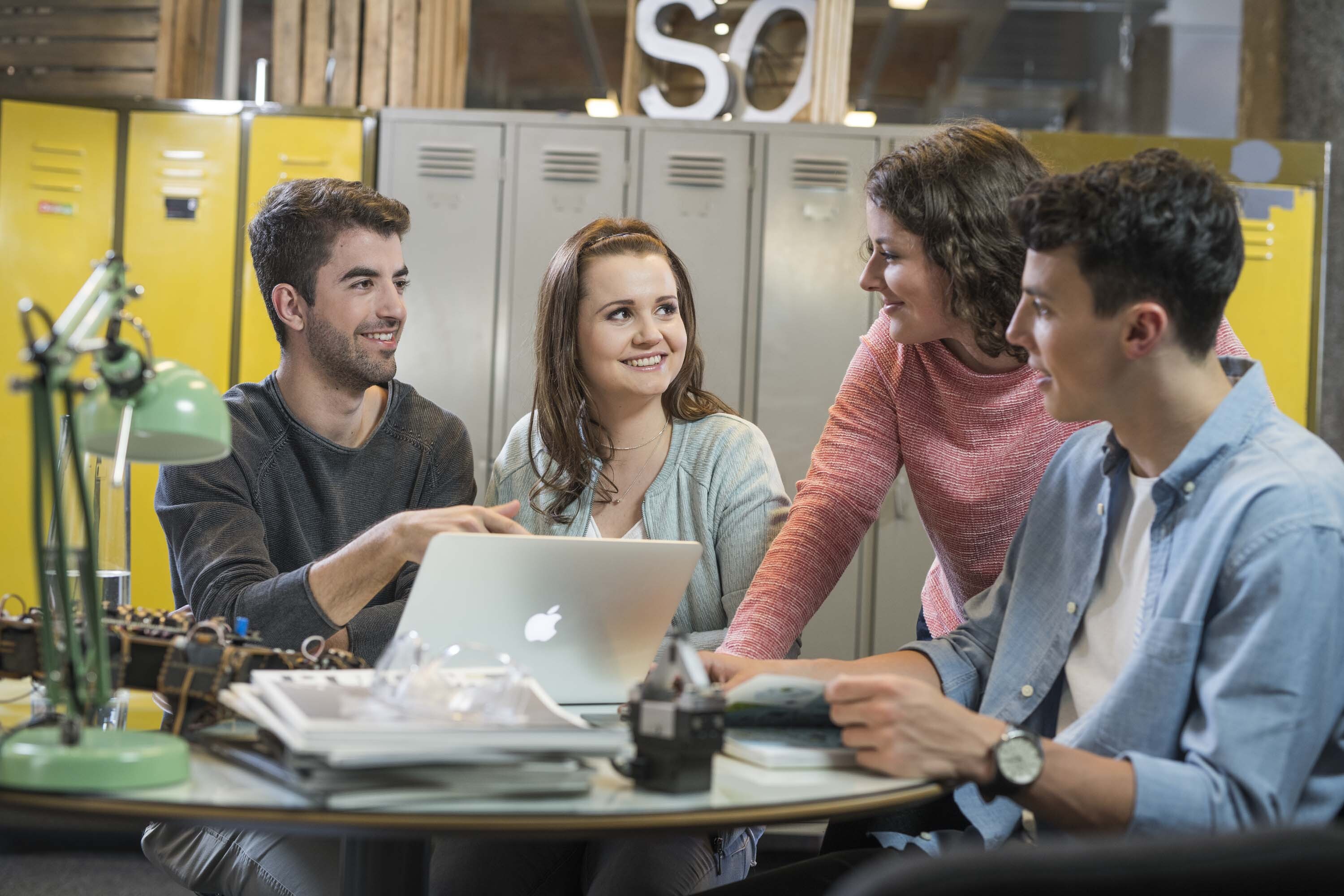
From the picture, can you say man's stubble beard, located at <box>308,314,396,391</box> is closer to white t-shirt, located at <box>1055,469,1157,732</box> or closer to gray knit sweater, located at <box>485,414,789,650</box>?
gray knit sweater, located at <box>485,414,789,650</box>

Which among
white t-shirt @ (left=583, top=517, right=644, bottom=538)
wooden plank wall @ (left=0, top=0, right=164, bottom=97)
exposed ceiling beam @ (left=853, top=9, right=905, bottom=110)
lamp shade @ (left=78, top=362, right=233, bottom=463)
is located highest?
exposed ceiling beam @ (left=853, top=9, right=905, bottom=110)

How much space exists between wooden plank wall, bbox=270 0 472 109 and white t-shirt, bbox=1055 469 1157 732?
345cm

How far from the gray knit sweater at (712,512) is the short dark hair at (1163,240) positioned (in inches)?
37.6

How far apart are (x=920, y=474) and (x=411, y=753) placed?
4.03ft

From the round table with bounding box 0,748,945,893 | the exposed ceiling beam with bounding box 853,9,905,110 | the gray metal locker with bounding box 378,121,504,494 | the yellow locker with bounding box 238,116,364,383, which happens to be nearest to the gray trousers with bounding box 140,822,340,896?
the round table with bounding box 0,748,945,893

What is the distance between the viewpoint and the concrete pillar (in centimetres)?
510

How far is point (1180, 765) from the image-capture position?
Answer: 118 centimetres

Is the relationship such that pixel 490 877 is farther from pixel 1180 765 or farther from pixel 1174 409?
pixel 1174 409

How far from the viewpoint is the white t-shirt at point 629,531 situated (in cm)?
219

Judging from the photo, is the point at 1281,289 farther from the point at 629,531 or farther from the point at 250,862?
the point at 250,862

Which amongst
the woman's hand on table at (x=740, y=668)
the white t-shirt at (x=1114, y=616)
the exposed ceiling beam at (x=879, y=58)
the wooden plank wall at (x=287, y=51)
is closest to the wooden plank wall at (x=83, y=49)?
the wooden plank wall at (x=287, y=51)

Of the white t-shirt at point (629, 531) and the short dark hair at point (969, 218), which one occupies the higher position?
the short dark hair at point (969, 218)

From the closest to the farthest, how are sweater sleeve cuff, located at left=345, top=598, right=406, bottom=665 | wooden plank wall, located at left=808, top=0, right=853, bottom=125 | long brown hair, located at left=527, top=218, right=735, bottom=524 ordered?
sweater sleeve cuff, located at left=345, top=598, right=406, bottom=665, long brown hair, located at left=527, top=218, right=735, bottom=524, wooden plank wall, located at left=808, top=0, right=853, bottom=125

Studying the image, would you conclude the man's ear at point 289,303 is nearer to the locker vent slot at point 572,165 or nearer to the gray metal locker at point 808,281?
the locker vent slot at point 572,165
